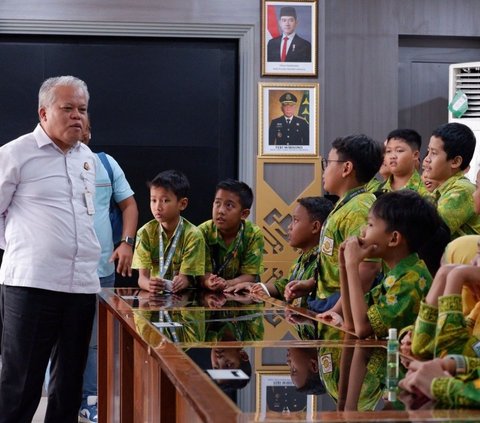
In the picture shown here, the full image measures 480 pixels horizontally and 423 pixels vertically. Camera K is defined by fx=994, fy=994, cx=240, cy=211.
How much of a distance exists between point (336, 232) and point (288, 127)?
3210 mm

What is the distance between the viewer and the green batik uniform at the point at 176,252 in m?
4.38

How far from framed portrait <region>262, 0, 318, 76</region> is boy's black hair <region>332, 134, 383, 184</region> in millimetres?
2898

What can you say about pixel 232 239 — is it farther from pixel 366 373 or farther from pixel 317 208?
pixel 366 373

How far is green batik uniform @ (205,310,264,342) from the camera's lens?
2.73 m

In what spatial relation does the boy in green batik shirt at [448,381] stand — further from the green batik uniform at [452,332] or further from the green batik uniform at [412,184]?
the green batik uniform at [412,184]

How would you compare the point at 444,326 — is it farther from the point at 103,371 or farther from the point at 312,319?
the point at 103,371

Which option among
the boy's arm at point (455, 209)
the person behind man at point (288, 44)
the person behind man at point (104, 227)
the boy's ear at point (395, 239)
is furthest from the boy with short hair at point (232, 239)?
the person behind man at point (288, 44)

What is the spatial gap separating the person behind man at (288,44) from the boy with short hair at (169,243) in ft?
7.90

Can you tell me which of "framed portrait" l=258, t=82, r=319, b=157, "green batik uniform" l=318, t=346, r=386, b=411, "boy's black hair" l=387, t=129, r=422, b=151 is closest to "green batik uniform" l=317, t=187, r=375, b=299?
"green batik uniform" l=318, t=346, r=386, b=411

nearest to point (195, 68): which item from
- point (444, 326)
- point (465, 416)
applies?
point (444, 326)

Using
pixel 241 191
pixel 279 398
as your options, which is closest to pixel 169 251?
pixel 241 191

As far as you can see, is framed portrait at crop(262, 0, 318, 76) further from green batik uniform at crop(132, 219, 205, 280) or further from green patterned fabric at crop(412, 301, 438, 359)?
green patterned fabric at crop(412, 301, 438, 359)

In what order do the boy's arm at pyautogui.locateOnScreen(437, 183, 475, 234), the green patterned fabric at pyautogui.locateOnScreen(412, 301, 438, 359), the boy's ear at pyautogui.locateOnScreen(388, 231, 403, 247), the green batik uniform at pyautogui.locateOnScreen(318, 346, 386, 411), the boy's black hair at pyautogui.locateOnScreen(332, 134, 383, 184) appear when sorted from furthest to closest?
the boy's arm at pyautogui.locateOnScreen(437, 183, 475, 234) → the boy's black hair at pyautogui.locateOnScreen(332, 134, 383, 184) → the boy's ear at pyautogui.locateOnScreen(388, 231, 403, 247) → the green patterned fabric at pyautogui.locateOnScreen(412, 301, 438, 359) → the green batik uniform at pyautogui.locateOnScreen(318, 346, 386, 411)

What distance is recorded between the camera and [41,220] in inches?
148
